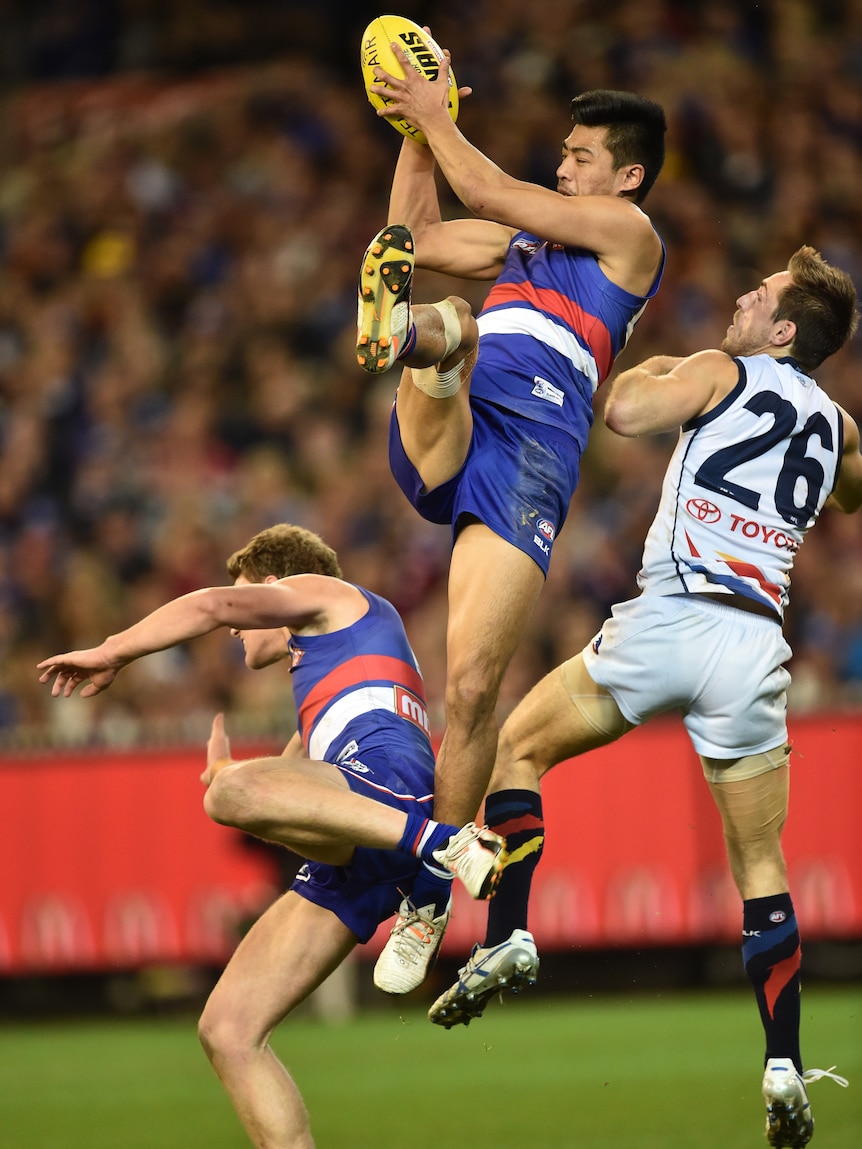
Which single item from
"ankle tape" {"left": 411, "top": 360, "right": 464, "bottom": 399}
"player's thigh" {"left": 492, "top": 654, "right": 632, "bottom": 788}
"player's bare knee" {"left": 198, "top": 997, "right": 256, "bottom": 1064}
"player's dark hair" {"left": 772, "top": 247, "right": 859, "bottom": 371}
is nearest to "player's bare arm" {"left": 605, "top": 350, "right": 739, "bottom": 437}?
"player's dark hair" {"left": 772, "top": 247, "right": 859, "bottom": 371}

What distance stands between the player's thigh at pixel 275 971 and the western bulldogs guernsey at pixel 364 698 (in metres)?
0.57

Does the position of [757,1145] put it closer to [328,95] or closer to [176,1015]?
[176,1015]

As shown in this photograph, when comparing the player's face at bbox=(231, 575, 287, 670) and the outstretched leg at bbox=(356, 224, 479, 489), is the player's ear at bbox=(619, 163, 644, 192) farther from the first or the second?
the player's face at bbox=(231, 575, 287, 670)

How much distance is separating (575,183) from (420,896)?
97.8 inches

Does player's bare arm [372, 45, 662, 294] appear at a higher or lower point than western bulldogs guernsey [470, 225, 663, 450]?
higher

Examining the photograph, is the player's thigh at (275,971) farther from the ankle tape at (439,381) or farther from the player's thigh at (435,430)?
A: the ankle tape at (439,381)

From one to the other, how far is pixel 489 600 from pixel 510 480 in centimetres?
43

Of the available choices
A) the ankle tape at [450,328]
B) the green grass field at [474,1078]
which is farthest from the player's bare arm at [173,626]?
the green grass field at [474,1078]

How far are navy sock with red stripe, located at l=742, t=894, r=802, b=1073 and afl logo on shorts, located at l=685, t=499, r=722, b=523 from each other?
1.26m

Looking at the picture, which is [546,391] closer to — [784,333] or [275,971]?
[784,333]

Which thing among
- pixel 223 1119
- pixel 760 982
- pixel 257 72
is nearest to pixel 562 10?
pixel 257 72

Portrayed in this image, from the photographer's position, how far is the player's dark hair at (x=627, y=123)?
606 centimetres

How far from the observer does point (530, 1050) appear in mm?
10219

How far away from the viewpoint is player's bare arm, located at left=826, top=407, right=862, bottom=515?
5934mm
